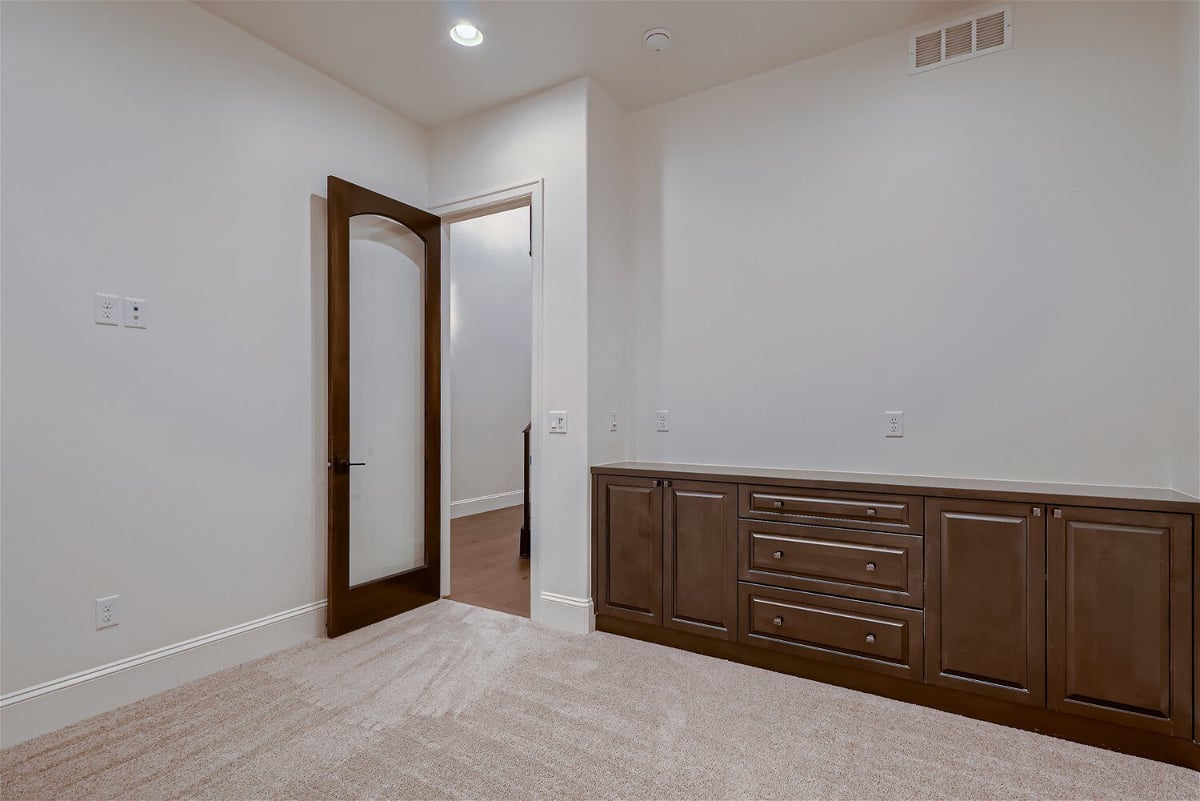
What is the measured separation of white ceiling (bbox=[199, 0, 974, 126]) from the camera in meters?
2.56

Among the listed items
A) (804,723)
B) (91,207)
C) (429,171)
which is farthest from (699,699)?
(429,171)

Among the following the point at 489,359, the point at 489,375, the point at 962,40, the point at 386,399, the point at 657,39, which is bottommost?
the point at 386,399

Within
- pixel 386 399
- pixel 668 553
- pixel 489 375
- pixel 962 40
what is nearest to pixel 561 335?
pixel 386 399

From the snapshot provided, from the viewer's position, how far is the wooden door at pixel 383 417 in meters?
2.98

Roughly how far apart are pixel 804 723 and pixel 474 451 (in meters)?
4.71

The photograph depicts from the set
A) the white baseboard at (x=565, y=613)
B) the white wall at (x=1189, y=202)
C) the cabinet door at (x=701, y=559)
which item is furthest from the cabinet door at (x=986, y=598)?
the white baseboard at (x=565, y=613)

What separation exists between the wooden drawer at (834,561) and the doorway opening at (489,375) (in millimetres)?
2907

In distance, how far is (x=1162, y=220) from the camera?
225 cm

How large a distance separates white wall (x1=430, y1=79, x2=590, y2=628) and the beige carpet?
59 cm

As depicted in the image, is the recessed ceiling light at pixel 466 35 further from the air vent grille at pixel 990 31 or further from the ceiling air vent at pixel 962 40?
the air vent grille at pixel 990 31

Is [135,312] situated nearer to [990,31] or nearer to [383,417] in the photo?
[383,417]

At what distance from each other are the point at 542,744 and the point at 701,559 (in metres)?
1.11

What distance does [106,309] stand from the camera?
7.42 ft

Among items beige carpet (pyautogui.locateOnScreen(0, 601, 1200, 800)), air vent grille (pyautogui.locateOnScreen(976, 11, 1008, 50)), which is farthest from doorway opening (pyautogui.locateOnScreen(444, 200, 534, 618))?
air vent grille (pyautogui.locateOnScreen(976, 11, 1008, 50))
